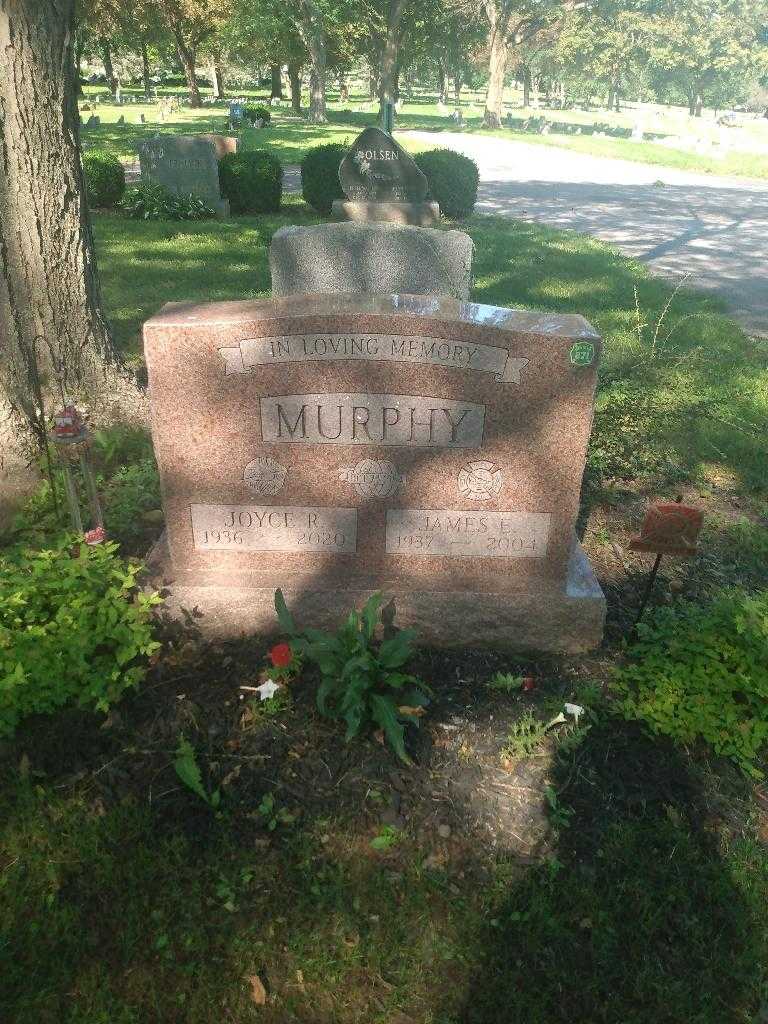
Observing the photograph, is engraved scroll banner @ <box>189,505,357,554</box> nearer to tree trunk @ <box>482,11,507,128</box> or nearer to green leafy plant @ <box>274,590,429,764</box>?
green leafy plant @ <box>274,590,429,764</box>

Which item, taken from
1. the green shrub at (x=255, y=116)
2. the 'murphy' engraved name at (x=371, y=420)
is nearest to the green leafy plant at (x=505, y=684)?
the 'murphy' engraved name at (x=371, y=420)

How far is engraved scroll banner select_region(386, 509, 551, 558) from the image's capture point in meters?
3.26

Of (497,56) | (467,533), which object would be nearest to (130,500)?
(467,533)

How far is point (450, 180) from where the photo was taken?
1398 centimetres

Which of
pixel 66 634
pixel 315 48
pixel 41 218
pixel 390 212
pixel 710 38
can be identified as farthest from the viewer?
pixel 710 38

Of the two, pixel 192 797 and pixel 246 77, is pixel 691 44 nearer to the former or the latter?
pixel 246 77

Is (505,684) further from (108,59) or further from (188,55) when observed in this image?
(108,59)

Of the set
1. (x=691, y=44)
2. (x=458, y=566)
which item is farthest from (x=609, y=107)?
(x=458, y=566)

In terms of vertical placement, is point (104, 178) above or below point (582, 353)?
below

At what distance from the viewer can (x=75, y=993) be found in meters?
2.07

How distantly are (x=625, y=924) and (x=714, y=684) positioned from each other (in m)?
1.01

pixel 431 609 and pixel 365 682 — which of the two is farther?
pixel 431 609

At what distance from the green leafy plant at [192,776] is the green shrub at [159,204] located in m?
12.2

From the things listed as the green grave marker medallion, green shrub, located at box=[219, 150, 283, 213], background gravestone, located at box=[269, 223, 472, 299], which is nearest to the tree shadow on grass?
the green grave marker medallion
